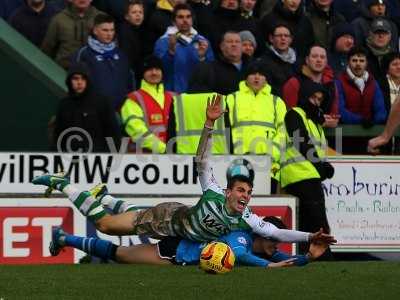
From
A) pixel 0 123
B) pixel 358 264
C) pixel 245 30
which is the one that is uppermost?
pixel 245 30

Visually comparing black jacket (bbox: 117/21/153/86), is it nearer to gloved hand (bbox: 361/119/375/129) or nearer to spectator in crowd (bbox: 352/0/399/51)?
gloved hand (bbox: 361/119/375/129)

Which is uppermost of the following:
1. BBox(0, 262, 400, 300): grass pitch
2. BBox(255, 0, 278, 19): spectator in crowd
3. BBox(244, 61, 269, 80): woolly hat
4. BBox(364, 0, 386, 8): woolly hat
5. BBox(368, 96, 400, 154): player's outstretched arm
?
BBox(364, 0, 386, 8): woolly hat

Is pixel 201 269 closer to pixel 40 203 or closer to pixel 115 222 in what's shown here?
pixel 115 222

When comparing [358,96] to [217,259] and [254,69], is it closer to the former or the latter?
[254,69]

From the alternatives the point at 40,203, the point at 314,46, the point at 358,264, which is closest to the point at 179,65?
the point at 314,46

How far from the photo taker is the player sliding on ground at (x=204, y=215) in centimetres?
1333

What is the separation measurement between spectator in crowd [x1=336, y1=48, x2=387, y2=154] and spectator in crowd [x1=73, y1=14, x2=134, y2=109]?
8.96 ft

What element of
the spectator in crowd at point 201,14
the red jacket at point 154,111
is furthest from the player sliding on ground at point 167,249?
the spectator in crowd at point 201,14

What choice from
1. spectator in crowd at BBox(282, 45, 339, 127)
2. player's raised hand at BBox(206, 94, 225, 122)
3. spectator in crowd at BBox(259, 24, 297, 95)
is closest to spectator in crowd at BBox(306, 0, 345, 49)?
spectator in crowd at BBox(259, 24, 297, 95)

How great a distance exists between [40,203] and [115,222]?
5.83ft

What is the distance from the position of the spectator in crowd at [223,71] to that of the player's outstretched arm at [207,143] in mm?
3135

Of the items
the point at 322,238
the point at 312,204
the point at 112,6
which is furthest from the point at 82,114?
the point at 322,238

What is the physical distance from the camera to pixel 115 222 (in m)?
13.9

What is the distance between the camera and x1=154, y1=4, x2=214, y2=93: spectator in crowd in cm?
1692
